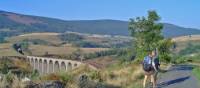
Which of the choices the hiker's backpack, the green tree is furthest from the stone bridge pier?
the hiker's backpack

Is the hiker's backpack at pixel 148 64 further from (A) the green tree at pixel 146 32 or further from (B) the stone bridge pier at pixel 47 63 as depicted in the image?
(B) the stone bridge pier at pixel 47 63

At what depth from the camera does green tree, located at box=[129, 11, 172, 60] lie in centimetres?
4534

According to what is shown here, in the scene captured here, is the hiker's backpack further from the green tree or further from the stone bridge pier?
the stone bridge pier

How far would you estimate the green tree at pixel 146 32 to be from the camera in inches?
1785

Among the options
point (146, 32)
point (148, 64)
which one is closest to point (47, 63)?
point (146, 32)

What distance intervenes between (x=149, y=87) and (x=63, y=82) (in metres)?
4.35

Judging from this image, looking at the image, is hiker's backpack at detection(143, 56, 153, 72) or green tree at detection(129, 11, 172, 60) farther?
green tree at detection(129, 11, 172, 60)

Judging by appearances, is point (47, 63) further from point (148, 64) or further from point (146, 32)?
point (148, 64)

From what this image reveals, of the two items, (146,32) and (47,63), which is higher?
(146,32)

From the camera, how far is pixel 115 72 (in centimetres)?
3058

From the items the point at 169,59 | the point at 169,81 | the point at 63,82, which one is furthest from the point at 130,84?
the point at 169,59

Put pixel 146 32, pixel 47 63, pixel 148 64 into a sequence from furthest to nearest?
1. pixel 47 63
2. pixel 146 32
3. pixel 148 64

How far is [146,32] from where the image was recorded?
4597 centimetres

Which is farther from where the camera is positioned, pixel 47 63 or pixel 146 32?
pixel 47 63
